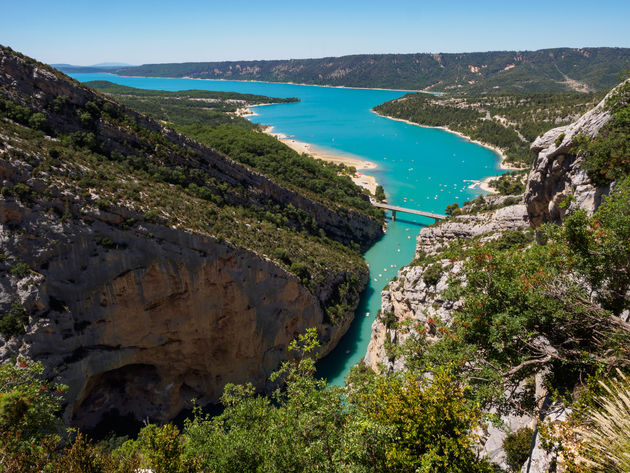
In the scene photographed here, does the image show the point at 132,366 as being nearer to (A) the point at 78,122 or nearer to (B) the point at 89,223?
(B) the point at 89,223

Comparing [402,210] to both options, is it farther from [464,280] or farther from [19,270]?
[19,270]

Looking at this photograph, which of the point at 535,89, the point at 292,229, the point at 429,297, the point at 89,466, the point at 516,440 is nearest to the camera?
the point at 89,466

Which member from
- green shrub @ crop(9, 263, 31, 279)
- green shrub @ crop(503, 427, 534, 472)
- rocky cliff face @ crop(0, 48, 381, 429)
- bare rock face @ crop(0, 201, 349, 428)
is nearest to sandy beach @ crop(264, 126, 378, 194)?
rocky cliff face @ crop(0, 48, 381, 429)

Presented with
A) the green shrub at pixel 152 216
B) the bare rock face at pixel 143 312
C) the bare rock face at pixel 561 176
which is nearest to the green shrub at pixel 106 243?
the bare rock face at pixel 143 312

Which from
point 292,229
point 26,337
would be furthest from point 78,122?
point 292,229

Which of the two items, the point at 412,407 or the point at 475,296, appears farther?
the point at 475,296

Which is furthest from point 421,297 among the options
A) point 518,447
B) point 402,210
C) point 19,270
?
point 402,210

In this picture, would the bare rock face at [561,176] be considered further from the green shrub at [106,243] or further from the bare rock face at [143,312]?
the green shrub at [106,243]
